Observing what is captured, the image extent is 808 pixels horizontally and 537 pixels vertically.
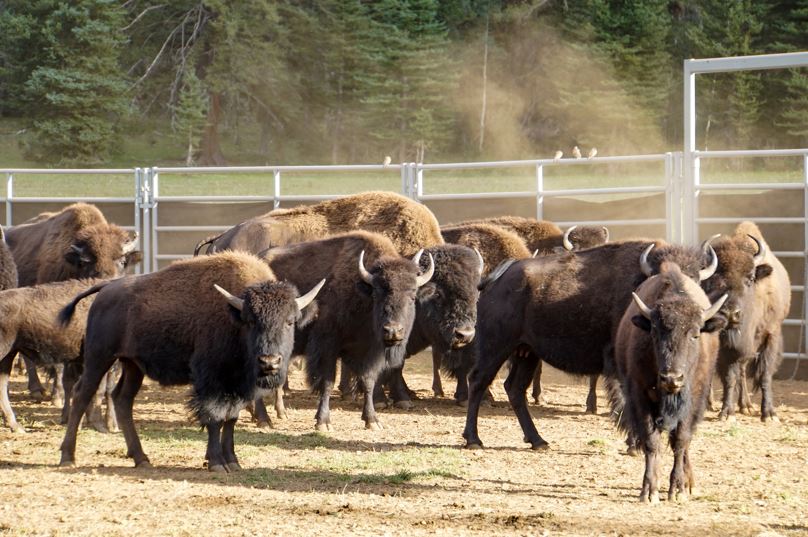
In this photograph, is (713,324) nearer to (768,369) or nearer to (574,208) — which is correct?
(768,369)

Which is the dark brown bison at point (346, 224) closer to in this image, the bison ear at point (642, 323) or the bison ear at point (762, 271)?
the bison ear at point (762, 271)

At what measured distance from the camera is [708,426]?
11398 mm

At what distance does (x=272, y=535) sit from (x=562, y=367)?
13.5 feet

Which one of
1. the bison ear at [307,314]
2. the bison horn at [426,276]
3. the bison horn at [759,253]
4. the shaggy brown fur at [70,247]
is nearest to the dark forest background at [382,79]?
the shaggy brown fur at [70,247]

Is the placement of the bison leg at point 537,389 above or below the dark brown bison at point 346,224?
below

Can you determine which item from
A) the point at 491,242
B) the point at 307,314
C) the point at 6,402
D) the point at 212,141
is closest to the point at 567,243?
the point at 491,242

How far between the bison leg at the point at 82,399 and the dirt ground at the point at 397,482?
16 centimetres

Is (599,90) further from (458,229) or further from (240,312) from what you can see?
(240,312)

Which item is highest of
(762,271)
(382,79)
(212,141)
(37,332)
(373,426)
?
(382,79)

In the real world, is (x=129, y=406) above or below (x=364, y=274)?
below

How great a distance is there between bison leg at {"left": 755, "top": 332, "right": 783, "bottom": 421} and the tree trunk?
3550cm

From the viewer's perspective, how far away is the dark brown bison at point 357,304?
1080 cm

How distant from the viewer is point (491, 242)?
43.0 ft

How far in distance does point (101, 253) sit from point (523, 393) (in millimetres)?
5565
